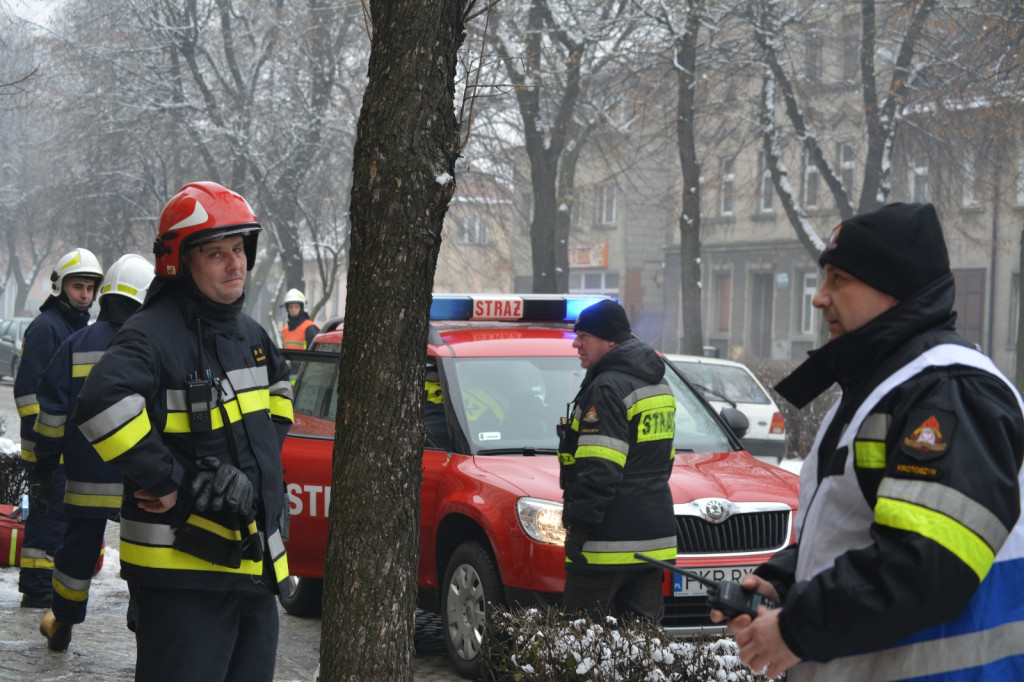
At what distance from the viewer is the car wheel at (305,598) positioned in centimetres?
693

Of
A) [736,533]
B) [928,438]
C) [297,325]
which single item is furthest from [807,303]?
[928,438]

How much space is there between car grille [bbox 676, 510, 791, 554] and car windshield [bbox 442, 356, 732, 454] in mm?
868

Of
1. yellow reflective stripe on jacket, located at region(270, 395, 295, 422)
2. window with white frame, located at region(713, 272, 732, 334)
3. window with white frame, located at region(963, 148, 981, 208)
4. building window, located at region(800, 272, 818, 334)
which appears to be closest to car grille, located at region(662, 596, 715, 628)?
yellow reflective stripe on jacket, located at region(270, 395, 295, 422)

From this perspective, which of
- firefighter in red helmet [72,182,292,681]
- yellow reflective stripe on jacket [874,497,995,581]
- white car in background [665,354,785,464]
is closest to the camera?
yellow reflective stripe on jacket [874,497,995,581]

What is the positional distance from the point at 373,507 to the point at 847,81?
67.4ft

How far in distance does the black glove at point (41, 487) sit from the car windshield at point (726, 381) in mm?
9276

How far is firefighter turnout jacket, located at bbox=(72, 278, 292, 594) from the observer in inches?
129

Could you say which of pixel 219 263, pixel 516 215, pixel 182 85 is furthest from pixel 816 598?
pixel 516 215

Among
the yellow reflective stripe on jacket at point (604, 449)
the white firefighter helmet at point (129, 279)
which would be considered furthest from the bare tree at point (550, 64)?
the yellow reflective stripe on jacket at point (604, 449)

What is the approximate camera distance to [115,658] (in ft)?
18.6

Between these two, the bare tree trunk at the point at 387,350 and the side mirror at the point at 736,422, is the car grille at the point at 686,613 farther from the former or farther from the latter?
the bare tree trunk at the point at 387,350

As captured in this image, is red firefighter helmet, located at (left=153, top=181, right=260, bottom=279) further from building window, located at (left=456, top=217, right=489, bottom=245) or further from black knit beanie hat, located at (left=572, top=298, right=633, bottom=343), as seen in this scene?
building window, located at (left=456, top=217, right=489, bottom=245)

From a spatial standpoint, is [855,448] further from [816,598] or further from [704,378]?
[704,378]

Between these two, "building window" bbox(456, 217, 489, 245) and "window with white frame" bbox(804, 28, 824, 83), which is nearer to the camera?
"window with white frame" bbox(804, 28, 824, 83)
